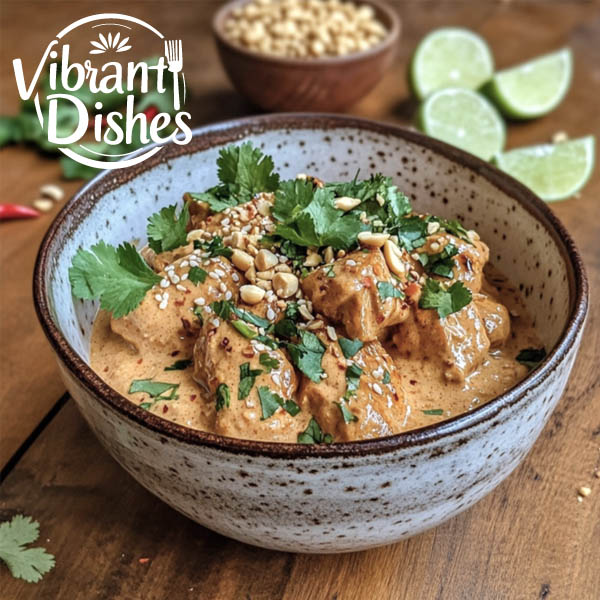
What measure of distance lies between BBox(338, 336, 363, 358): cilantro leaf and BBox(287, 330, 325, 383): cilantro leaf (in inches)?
1.6

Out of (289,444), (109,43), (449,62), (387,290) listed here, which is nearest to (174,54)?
(109,43)

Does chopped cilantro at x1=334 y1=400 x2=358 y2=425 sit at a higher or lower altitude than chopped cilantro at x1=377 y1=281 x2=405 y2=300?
lower

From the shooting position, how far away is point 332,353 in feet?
5.23

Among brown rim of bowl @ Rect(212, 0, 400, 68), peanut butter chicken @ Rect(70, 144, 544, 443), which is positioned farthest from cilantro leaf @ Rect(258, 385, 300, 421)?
brown rim of bowl @ Rect(212, 0, 400, 68)

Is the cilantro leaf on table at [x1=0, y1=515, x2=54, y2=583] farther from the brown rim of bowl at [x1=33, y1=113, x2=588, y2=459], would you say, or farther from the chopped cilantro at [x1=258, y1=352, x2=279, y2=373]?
the chopped cilantro at [x1=258, y1=352, x2=279, y2=373]

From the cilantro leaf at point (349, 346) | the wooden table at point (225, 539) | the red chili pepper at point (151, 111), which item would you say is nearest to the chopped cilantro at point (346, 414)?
the cilantro leaf at point (349, 346)

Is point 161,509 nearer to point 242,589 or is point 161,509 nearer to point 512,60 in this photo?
point 242,589

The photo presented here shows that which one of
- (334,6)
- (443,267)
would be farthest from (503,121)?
(443,267)

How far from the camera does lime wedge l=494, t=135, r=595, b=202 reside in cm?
293

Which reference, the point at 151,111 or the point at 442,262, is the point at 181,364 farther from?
the point at 151,111

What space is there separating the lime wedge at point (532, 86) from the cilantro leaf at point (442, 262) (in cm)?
179

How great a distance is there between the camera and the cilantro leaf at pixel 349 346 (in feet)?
Result: 5.25

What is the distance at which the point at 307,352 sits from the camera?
1.59 m

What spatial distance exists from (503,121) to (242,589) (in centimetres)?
239
